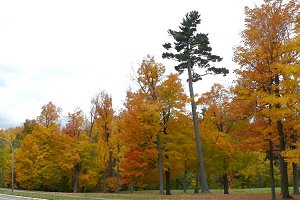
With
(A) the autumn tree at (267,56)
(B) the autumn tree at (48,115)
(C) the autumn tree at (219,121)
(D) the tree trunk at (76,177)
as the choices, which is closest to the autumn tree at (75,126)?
(D) the tree trunk at (76,177)

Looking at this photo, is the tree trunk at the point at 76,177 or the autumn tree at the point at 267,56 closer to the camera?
the autumn tree at the point at 267,56

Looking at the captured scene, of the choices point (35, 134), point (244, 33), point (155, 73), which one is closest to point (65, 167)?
point (35, 134)

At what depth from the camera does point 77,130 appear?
5234 cm

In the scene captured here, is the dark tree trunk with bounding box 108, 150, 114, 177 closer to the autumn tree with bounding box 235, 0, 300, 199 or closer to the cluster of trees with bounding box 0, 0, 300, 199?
the cluster of trees with bounding box 0, 0, 300, 199

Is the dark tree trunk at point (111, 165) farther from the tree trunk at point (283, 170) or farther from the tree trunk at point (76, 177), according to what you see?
the tree trunk at point (283, 170)

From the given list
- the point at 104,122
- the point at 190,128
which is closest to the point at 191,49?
the point at 190,128

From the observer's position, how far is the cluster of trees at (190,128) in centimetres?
1994

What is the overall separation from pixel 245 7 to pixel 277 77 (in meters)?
4.60

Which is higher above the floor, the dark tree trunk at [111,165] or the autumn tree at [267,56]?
the autumn tree at [267,56]

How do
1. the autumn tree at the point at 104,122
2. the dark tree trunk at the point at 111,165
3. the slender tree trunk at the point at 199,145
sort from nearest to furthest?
the slender tree trunk at the point at 199,145 < the autumn tree at the point at 104,122 < the dark tree trunk at the point at 111,165

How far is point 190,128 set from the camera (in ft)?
116

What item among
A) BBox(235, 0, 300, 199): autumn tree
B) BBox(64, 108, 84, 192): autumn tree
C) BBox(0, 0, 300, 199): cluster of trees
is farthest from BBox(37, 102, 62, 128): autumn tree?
BBox(235, 0, 300, 199): autumn tree

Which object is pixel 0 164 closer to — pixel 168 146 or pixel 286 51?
pixel 168 146

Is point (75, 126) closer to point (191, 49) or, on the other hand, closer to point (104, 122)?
point (104, 122)
